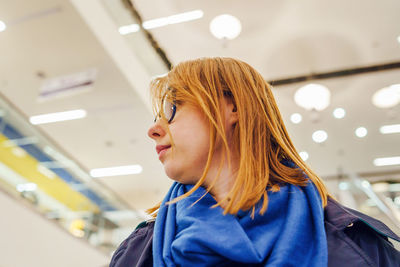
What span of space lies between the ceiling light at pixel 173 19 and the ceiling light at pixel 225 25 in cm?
90

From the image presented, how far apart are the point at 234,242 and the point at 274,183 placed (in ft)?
0.91

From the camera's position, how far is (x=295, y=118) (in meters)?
8.05

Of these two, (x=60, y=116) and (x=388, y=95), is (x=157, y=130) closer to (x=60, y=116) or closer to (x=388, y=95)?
(x=388, y=95)

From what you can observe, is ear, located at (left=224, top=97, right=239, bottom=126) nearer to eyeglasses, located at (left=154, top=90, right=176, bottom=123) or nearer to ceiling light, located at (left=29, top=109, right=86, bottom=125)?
eyeglasses, located at (left=154, top=90, right=176, bottom=123)

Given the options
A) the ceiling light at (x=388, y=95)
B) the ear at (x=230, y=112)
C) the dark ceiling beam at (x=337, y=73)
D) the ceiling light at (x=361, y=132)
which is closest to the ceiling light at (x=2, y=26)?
the dark ceiling beam at (x=337, y=73)

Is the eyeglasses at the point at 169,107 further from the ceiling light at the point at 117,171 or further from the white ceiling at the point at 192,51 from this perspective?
the ceiling light at the point at 117,171

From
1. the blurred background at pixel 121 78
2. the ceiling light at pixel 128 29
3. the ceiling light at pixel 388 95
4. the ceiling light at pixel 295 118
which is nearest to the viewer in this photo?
the blurred background at pixel 121 78

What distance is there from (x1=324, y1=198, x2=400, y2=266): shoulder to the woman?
51 mm

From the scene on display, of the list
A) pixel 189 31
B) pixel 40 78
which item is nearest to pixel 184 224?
pixel 189 31

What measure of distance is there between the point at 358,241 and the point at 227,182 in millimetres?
394

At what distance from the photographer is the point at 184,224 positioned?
90cm

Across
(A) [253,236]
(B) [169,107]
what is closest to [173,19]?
(B) [169,107]

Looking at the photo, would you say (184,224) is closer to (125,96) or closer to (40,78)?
(125,96)

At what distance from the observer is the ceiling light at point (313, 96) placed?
203 inches
